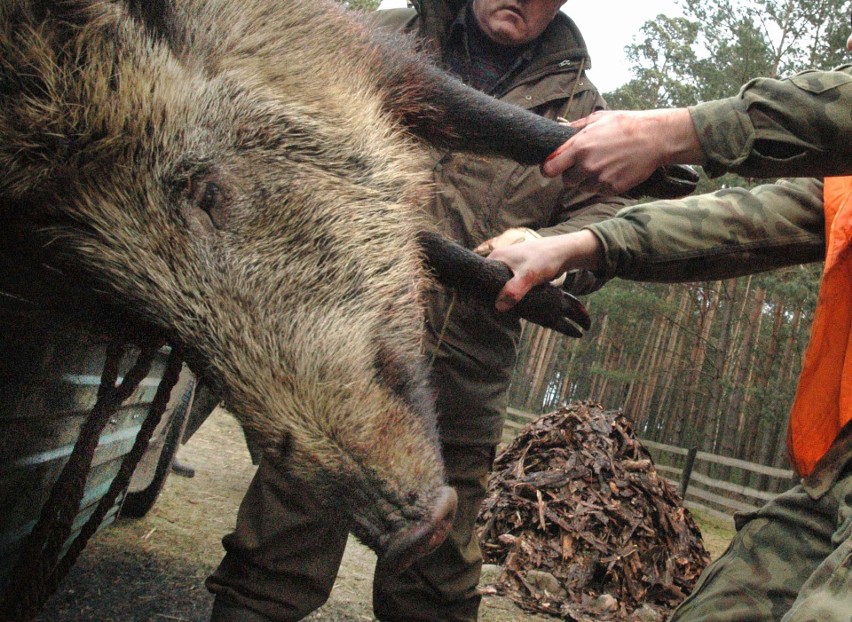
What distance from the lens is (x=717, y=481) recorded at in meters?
12.7

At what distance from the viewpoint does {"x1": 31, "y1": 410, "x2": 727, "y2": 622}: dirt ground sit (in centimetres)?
294

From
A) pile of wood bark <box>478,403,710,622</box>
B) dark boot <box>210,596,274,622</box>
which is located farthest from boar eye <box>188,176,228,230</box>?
pile of wood bark <box>478,403,710,622</box>

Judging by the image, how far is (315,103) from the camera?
1.91 metres

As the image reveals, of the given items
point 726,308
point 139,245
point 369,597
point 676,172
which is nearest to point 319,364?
point 139,245

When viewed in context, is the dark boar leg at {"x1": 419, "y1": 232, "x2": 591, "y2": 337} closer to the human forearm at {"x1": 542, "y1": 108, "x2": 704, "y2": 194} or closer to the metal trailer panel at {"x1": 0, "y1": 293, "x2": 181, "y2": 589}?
the human forearm at {"x1": 542, "y1": 108, "x2": 704, "y2": 194}

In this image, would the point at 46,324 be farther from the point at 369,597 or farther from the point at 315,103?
the point at 369,597

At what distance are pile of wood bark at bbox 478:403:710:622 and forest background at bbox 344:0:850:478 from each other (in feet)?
23.3

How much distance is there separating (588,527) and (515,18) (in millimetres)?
3491

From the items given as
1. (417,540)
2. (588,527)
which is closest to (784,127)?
(417,540)

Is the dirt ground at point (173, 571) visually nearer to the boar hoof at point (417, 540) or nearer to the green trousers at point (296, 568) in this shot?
the green trousers at point (296, 568)

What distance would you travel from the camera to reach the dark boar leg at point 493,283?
192cm

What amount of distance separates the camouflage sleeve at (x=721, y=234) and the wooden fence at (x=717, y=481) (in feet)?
30.2

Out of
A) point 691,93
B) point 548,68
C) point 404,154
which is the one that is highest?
point 691,93

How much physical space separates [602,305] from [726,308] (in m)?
3.05
